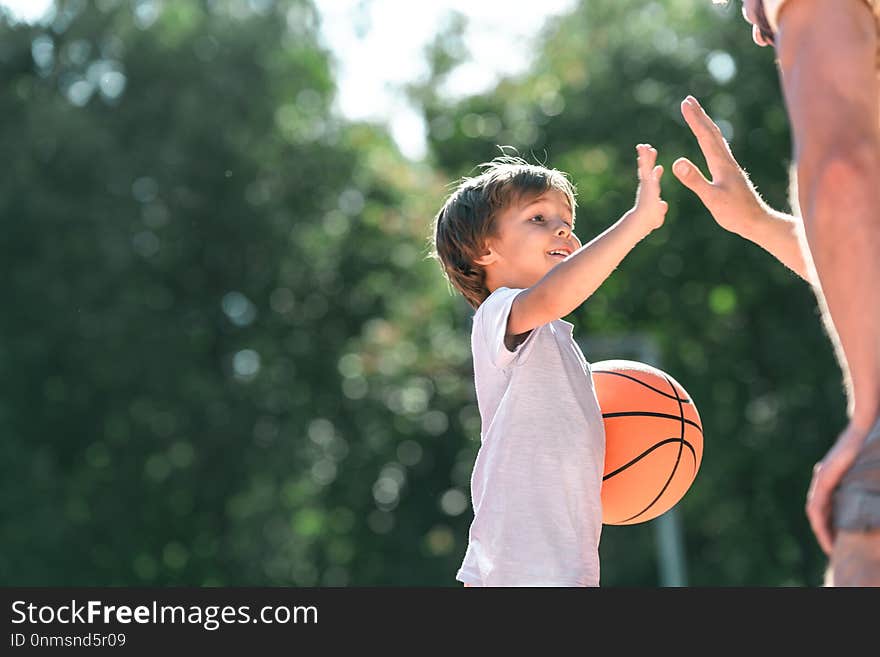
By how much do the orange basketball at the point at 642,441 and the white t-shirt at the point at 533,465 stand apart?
18cm

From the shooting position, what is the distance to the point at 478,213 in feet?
15.9

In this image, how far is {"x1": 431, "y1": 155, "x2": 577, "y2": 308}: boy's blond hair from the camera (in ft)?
15.9

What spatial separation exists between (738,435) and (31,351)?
1352cm

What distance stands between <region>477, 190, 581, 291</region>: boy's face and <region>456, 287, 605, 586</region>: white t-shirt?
0.23m

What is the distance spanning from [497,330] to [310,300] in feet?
87.2

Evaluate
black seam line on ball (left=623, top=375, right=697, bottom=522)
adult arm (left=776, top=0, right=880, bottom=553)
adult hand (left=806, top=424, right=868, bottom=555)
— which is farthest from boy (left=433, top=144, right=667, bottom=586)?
adult hand (left=806, top=424, right=868, bottom=555)

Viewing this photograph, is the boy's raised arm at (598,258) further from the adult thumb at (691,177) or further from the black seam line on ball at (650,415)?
the black seam line on ball at (650,415)

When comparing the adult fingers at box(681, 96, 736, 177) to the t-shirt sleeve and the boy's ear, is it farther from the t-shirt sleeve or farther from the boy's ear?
the boy's ear

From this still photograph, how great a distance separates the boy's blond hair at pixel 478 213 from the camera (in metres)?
4.85

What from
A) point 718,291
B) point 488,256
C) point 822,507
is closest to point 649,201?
point 488,256

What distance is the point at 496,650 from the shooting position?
306 cm

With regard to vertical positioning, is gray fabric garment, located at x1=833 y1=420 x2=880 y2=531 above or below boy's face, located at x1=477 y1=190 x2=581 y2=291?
below

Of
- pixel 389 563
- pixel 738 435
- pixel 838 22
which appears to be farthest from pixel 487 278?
pixel 389 563

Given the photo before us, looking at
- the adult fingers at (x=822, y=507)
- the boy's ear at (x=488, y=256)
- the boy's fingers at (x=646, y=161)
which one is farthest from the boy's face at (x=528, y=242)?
the adult fingers at (x=822, y=507)
